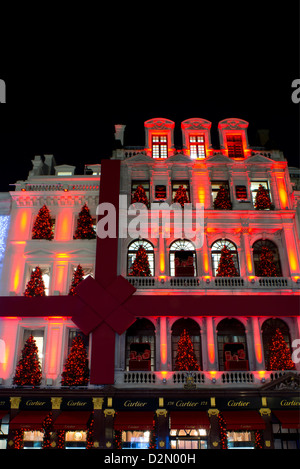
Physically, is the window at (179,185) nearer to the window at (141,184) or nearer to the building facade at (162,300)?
the building facade at (162,300)

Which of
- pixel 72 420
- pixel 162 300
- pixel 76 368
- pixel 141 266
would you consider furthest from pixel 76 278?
pixel 72 420

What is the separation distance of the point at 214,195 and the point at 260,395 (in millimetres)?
12823

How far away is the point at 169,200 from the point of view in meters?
25.9

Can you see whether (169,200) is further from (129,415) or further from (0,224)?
(129,415)

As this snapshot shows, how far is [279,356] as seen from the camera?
21922mm

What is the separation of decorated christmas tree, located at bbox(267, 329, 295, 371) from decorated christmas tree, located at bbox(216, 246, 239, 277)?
171 inches

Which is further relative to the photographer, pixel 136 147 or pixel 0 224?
pixel 136 147

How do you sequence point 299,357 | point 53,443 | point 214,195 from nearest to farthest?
point 53,443 < point 299,357 < point 214,195

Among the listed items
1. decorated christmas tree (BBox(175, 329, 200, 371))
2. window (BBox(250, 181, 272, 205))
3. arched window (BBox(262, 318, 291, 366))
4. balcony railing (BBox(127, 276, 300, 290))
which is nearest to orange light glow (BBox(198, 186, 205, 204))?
window (BBox(250, 181, 272, 205))

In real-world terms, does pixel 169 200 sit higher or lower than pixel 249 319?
higher

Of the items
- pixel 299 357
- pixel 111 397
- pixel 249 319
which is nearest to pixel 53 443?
pixel 111 397

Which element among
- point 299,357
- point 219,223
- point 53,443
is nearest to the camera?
point 53,443

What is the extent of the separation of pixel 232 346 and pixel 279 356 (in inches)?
103

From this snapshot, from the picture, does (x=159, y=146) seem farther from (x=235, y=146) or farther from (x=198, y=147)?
(x=235, y=146)
